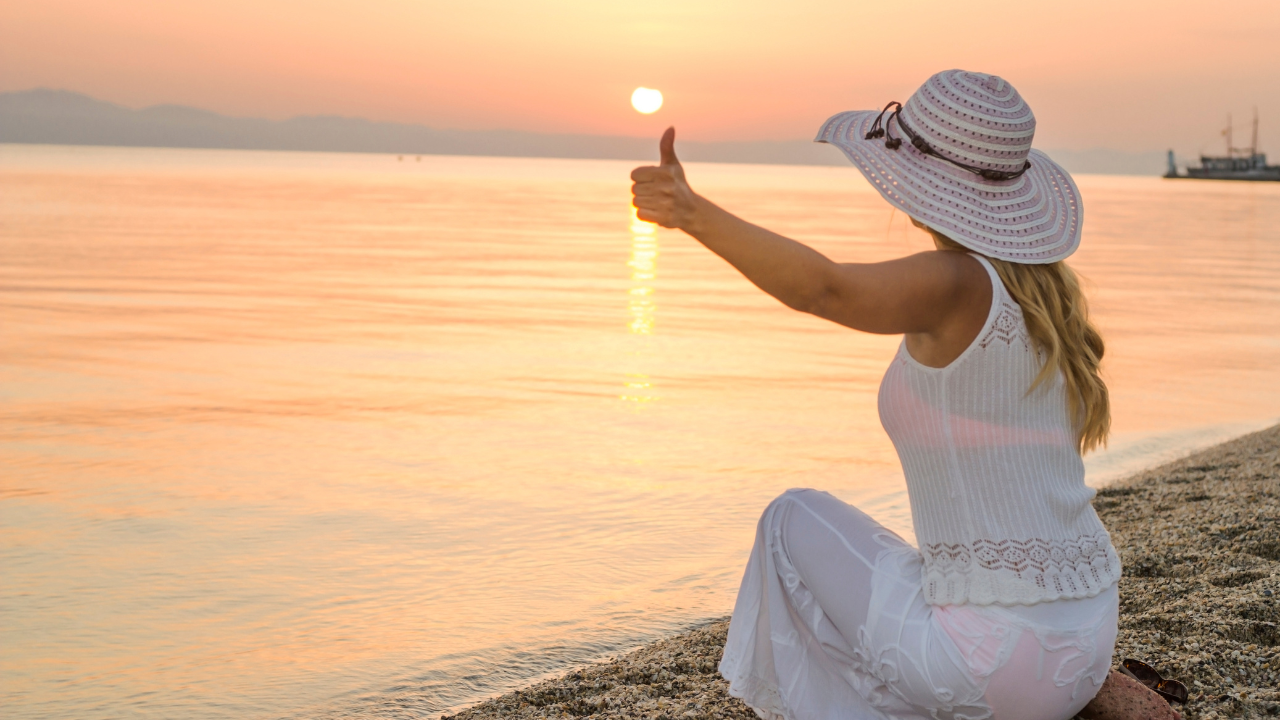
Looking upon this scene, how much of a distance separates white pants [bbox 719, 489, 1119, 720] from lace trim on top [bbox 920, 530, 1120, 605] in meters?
0.03

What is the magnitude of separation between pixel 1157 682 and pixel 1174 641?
0.72 meters

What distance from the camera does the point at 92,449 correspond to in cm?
738

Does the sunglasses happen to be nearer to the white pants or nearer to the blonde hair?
the white pants

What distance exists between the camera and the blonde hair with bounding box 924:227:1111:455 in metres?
2.30

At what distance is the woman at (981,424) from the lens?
7.45 feet

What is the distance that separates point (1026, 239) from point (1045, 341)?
8.3 inches

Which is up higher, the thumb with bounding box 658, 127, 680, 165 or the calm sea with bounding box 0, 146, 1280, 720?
the thumb with bounding box 658, 127, 680, 165

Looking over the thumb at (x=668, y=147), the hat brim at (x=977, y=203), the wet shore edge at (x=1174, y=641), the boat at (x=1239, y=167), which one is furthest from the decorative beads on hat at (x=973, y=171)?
the boat at (x=1239, y=167)

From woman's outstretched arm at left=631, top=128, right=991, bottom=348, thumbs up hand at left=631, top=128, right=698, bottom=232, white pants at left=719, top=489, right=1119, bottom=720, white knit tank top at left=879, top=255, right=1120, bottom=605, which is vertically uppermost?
thumbs up hand at left=631, top=128, right=698, bottom=232

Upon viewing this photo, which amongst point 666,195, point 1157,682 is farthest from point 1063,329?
point 1157,682

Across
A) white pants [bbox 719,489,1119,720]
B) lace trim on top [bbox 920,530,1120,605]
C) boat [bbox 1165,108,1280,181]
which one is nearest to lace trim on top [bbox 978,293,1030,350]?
lace trim on top [bbox 920,530,1120,605]

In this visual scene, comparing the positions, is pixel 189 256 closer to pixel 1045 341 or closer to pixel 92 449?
pixel 92 449

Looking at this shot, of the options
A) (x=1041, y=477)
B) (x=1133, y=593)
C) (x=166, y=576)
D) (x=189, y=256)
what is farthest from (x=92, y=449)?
(x=189, y=256)

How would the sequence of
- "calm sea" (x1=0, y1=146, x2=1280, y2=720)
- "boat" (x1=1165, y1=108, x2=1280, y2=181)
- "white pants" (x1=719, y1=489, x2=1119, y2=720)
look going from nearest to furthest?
"white pants" (x1=719, y1=489, x2=1119, y2=720)
"calm sea" (x1=0, y1=146, x2=1280, y2=720)
"boat" (x1=1165, y1=108, x2=1280, y2=181)
